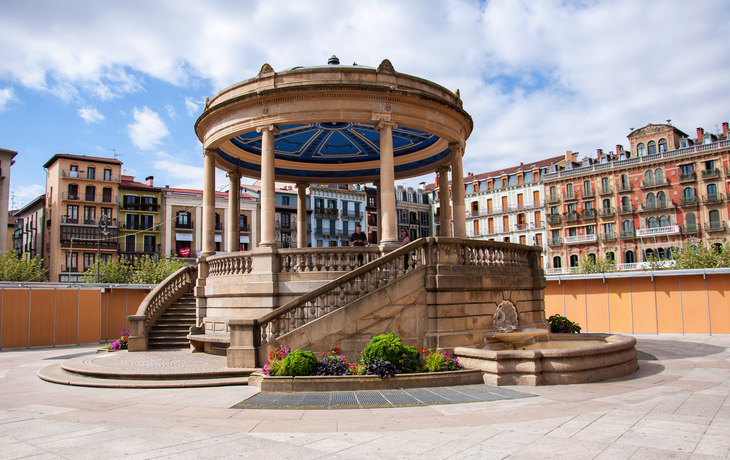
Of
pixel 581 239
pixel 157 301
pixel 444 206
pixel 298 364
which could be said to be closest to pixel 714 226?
pixel 581 239

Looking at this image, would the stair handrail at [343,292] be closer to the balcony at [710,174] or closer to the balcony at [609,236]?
the balcony at [710,174]

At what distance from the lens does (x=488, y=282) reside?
617 inches

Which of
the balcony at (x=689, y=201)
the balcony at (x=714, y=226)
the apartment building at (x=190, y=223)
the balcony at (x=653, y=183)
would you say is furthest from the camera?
the apartment building at (x=190, y=223)

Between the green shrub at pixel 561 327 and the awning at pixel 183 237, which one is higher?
the awning at pixel 183 237

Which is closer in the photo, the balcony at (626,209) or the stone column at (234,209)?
the stone column at (234,209)

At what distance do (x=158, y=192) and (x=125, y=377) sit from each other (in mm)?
65357

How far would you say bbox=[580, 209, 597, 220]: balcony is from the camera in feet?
241

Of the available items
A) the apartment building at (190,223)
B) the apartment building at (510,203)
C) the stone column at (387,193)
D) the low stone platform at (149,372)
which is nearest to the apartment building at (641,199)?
the apartment building at (510,203)

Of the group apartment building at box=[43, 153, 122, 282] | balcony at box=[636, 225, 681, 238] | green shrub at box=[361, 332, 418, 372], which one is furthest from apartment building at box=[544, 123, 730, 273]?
apartment building at box=[43, 153, 122, 282]

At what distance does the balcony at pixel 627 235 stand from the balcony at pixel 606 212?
2.95 meters

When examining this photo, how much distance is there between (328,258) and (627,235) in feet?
216

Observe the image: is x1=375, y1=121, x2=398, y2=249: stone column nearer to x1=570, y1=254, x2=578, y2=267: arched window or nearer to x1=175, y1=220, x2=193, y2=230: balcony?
x1=175, y1=220, x2=193, y2=230: balcony

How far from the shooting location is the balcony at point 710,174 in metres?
63.1

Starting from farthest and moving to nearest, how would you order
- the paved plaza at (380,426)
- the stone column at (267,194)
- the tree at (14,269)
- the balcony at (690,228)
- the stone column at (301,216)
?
the balcony at (690,228)
the tree at (14,269)
the stone column at (301,216)
the stone column at (267,194)
the paved plaza at (380,426)
